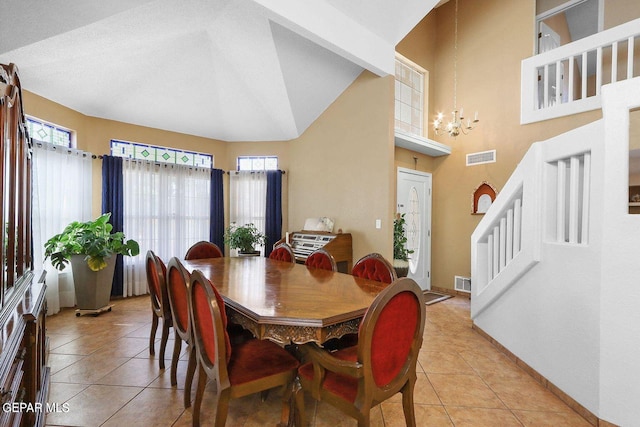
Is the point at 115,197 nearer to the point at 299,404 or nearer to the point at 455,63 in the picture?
the point at 299,404

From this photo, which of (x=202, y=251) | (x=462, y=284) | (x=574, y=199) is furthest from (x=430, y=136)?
(x=202, y=251)

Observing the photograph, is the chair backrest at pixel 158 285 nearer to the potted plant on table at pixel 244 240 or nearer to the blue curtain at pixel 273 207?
the potted plant on table at pixel 244 240

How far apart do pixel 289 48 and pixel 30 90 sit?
10.2ft

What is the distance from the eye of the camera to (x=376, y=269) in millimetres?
2490

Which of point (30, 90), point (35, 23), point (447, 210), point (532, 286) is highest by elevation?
point (35, 23)

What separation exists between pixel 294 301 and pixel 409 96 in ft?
15.4

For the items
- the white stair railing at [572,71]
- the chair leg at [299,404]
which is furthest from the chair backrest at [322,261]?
the white stair railing at [572,71]

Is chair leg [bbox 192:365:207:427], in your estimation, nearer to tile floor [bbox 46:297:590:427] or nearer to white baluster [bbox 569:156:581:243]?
tile floor [bbox 46:297:590:427]

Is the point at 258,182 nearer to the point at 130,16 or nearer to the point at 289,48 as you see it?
the point at 289,48

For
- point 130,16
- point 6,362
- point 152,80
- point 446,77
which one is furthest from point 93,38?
point 446,77

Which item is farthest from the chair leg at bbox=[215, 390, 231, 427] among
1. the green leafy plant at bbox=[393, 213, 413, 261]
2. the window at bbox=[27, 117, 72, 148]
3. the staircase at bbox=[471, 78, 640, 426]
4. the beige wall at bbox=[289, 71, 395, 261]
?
the window at bbox=[27, 117, 72, 148]

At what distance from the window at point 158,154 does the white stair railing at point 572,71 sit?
5.27 meters

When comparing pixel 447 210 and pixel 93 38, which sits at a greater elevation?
pixel 93 38

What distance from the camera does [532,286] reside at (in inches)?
99.5
